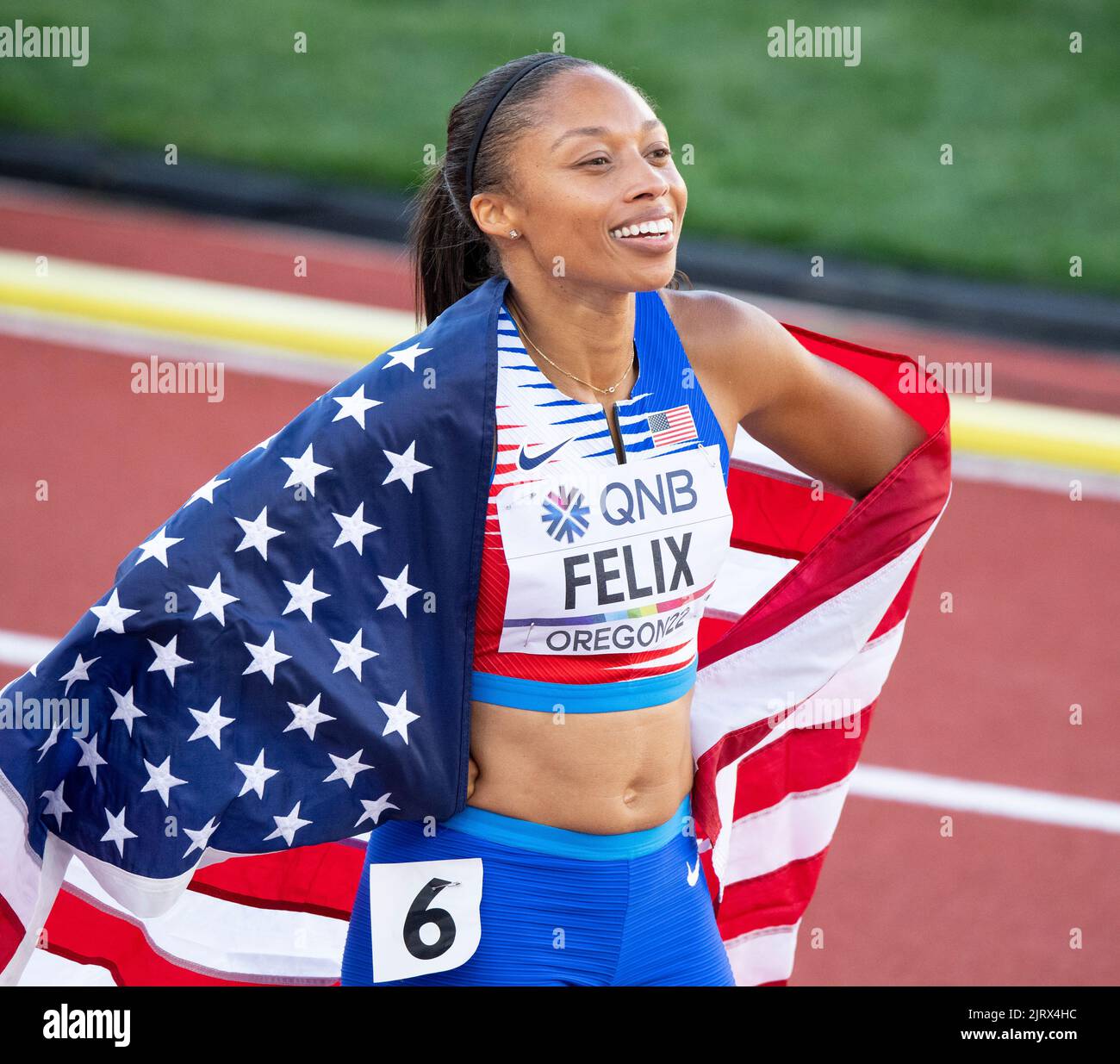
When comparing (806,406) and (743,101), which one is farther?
(743,101)

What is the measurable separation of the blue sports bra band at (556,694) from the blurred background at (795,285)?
3.02 ft

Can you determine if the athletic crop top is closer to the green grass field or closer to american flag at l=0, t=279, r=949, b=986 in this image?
american flag at l=0, t=279, r=949, b=986

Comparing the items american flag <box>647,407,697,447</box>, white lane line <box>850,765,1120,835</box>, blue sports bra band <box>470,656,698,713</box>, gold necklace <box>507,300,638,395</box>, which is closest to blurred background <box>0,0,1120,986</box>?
white lane line <box>850,765,1120,835</box>

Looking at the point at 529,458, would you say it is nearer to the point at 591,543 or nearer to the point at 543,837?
the point at 591,543

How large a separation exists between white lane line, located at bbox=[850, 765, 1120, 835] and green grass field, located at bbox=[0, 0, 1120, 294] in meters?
5.77

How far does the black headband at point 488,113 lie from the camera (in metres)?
3.16

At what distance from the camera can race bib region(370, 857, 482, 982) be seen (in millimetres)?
3113

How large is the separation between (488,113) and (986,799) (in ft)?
12.4

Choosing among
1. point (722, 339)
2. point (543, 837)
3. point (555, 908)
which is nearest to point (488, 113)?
point (722, 339)

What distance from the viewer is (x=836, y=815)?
4156mm

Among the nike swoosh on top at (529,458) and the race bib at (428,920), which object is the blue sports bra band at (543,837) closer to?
the race bib at (428,920)

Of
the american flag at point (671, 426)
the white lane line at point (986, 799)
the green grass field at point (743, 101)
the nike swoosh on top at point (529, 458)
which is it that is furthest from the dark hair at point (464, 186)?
the green grass field at point (743, 101)

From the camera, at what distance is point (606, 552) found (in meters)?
3.04

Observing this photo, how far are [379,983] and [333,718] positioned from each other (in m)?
0.48
